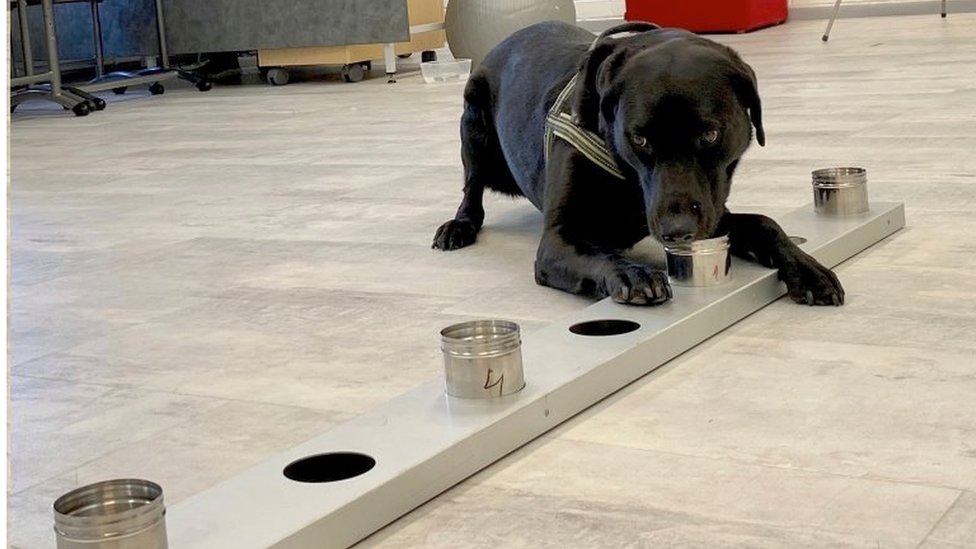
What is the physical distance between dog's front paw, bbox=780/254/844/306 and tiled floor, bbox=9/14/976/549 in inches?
1.1

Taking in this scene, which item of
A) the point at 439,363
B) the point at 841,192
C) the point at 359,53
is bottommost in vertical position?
the point at 439,363

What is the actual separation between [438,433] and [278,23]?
21.2 feet

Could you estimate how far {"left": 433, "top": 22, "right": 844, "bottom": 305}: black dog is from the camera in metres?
1.94

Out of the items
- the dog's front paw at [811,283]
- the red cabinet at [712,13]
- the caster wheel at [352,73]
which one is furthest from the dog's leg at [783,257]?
the red cabinet at [712,13]

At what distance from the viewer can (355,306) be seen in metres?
2.26

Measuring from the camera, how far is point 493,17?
21.4 feet

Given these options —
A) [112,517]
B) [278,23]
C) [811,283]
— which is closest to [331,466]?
[112,517]

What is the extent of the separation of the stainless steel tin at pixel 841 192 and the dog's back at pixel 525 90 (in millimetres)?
510

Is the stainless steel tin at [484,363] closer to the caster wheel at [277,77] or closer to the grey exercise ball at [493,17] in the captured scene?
the grey exercise ball at [493,17]

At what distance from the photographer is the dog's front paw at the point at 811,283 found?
6.56 feet

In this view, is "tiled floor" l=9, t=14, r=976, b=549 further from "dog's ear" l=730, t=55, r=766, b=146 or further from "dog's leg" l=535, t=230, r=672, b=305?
"dog's ear" l=730, t=55, r=766, b=146

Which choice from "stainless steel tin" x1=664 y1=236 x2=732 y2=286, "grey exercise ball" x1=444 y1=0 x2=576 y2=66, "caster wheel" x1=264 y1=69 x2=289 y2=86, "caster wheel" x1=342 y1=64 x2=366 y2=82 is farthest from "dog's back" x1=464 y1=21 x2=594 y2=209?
"caster wheel" x1=264 y1=69 x2=289 y2=86

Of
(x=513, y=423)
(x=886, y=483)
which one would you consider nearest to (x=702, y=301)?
(x=513, y=423)

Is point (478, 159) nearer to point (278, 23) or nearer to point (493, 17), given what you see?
point (493, 17)
